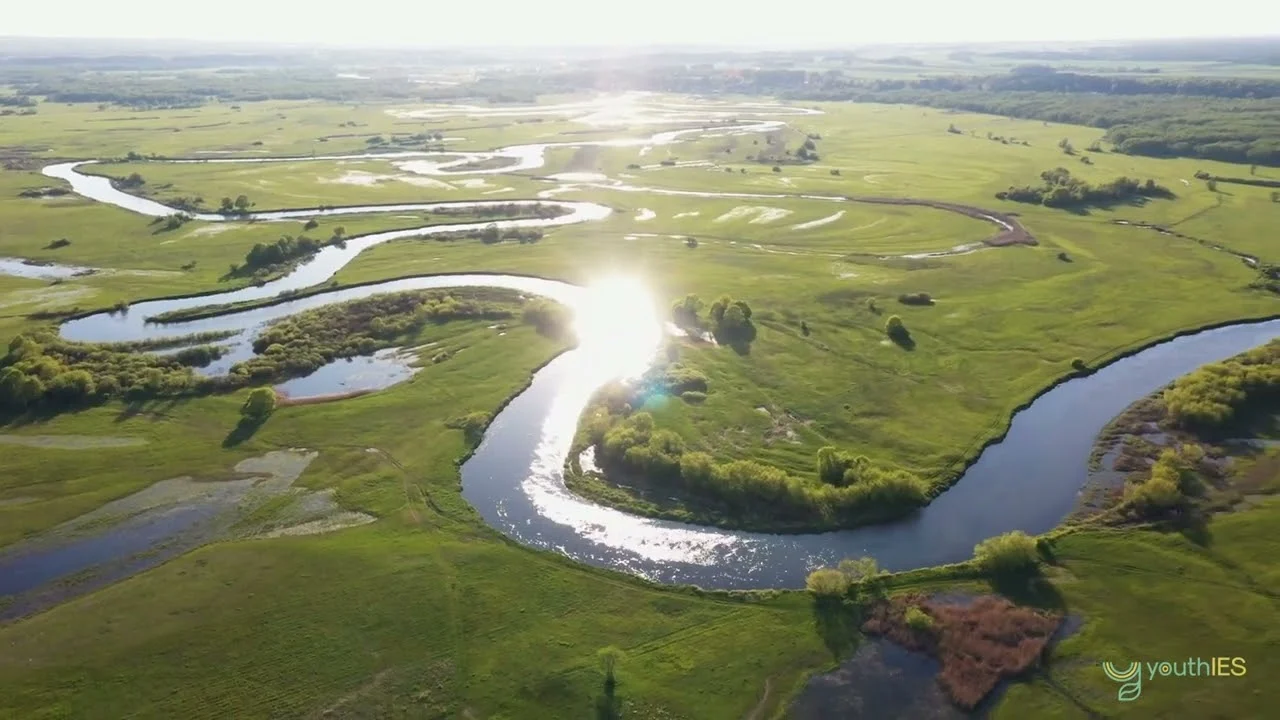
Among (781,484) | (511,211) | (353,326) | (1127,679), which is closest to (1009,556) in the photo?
(1127,679)

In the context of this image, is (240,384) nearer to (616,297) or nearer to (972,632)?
(616,297)

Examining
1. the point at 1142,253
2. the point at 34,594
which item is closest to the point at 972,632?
the point at 34,594

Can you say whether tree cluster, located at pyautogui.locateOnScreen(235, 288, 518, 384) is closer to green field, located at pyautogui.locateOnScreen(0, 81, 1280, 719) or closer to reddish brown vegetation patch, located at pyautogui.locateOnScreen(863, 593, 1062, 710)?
green field, located at pyautogui.locateOnScreen(0, 81, 1280, 719)

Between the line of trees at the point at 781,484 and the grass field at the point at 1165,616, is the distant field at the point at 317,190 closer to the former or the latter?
the line of trees at the point at 781,484

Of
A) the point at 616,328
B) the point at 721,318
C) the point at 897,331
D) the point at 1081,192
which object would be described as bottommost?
the point at 616,328

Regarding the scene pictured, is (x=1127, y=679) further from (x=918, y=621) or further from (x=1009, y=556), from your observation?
(x=918, y=621)
